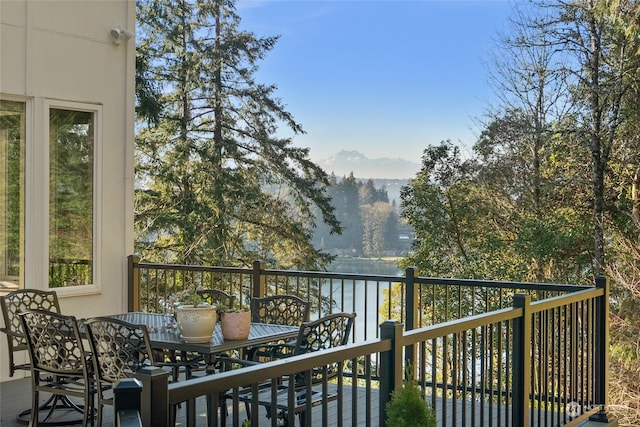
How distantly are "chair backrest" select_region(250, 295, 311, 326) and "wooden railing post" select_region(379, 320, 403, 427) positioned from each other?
80.0 inches

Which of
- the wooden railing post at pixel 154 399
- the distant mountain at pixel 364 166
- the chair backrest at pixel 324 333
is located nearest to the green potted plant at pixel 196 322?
the chair backrest at pixel 324 333

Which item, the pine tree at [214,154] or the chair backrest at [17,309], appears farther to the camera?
the pine tree at [214,154]

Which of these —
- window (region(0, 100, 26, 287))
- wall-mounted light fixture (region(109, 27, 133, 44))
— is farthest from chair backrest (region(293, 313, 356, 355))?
wall-mounted light fixture (region(109, 27, 133, 44))

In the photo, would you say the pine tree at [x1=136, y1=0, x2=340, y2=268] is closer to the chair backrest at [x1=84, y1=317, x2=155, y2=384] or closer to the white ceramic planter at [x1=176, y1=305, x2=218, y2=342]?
the white ceramic planter at [x1=176, y1=305, x2=218, y2=342]

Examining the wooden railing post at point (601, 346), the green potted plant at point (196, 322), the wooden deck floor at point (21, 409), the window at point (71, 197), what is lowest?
the wooden deck floor at point (21, 409)

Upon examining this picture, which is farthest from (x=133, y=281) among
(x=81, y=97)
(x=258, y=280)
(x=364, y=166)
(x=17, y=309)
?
(x=364, y=166)

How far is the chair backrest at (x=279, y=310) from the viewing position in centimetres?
516

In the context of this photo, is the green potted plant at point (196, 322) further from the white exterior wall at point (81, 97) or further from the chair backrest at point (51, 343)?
the white exterior wall at point (81, 97)

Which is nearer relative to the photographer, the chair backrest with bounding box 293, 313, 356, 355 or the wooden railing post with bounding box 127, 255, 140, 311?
the chair backrest with bounding box 293, 313, 356, 355

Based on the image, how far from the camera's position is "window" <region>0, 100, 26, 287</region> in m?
6.37

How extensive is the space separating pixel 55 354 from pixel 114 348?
0.54m

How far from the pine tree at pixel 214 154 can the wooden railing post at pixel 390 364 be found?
14371mm

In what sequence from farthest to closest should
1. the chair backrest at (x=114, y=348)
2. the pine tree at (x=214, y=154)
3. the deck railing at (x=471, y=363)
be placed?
the pine tree at (x=214, y=154) → the chair backrest at (x=114, y=348) → the deck railing at (x=471, y=363)

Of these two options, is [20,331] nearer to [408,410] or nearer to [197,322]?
[197,322]
